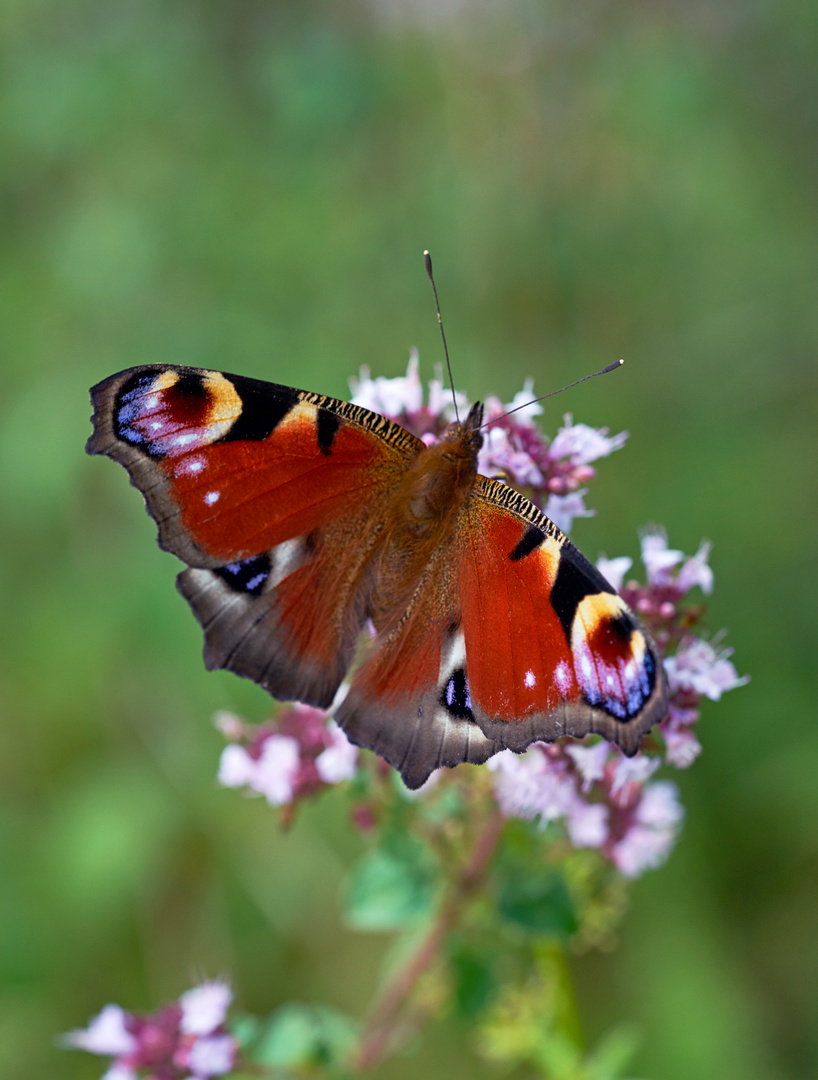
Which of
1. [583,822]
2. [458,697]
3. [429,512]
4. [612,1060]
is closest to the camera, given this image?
[458,697]

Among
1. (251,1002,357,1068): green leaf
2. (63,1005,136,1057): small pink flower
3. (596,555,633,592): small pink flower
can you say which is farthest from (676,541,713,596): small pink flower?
(63,1005,136,1057): small pink flower

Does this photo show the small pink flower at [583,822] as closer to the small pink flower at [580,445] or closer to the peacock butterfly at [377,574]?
the peacock butterfly at [377,574]

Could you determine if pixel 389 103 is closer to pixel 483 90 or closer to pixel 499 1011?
pixel 483 90

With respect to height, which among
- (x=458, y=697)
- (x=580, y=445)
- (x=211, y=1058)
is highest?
(x=580, y=445)

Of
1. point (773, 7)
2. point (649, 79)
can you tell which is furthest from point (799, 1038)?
point (773, 7)

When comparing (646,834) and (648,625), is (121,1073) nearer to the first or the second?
(646,834)

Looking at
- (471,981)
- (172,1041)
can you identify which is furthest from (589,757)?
(172,1041)
